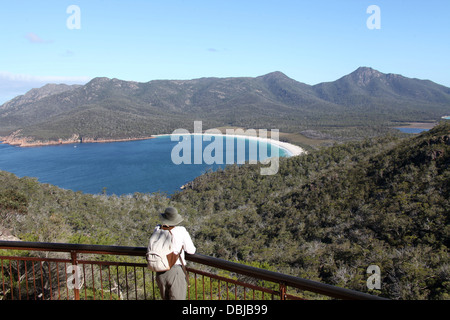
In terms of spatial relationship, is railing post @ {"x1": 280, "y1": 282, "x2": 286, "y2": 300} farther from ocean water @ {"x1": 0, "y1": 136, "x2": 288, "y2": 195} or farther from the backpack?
ocean water @ {"x1": 0, "y1": 136, "x2": 288, "y2": 195}

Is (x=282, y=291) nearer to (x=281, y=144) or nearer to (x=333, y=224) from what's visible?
(x=333, y=224)

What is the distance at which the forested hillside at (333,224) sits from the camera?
30.6ft

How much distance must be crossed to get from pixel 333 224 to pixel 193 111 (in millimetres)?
153503

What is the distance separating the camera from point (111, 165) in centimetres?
6147

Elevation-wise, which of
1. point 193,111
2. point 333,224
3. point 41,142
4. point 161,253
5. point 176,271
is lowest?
point 333,224

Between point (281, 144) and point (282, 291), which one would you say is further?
point (281, 144)

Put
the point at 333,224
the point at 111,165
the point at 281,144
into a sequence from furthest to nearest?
the point at 281,144
the point at 111,165
the point at 333,224

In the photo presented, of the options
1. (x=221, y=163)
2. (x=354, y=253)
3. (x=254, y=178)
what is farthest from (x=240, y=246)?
(x=221, y=163)

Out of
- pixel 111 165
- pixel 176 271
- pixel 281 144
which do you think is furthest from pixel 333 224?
pixel 281 144

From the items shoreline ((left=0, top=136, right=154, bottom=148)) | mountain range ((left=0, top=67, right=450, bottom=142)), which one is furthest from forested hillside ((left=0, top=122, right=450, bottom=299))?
shoreline ((left=0, top=136, right=154, bottom=148))

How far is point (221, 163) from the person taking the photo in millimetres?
58500

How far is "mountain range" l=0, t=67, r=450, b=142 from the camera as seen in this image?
3740 inches

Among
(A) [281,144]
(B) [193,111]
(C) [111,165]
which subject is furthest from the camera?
(B) [193,111]
